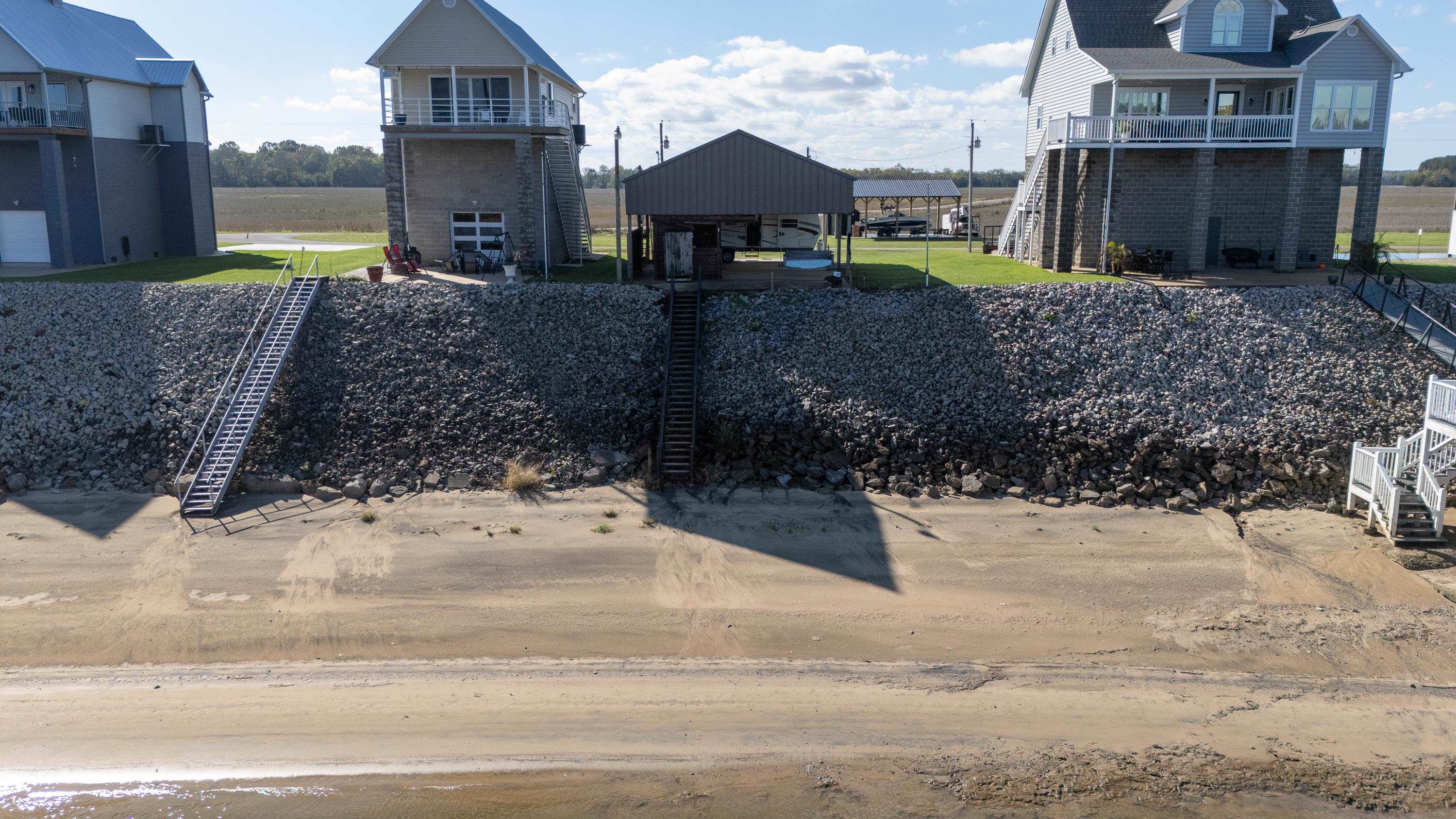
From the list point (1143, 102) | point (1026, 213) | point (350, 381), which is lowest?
point (350, 381)

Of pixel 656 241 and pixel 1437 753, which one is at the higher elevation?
pixel 656 241

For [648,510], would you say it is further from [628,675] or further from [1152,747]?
[1152,747]

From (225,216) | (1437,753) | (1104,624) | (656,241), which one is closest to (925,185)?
(656,241)

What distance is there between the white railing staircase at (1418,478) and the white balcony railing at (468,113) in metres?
22.5

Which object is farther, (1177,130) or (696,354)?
(1177,130)

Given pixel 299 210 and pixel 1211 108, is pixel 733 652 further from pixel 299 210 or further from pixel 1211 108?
pixel 299 210

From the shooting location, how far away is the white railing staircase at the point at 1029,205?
31641 millimetres

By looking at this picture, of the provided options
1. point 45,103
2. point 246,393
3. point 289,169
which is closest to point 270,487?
point 246,393

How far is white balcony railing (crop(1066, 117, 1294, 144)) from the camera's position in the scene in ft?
96.5

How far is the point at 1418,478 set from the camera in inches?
717

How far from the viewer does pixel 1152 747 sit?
12781mm

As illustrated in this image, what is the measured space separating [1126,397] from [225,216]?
80511 mm

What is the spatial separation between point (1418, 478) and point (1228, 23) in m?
18.0

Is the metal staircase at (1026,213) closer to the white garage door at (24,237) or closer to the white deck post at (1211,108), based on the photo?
the white deck post at (1211,108)
